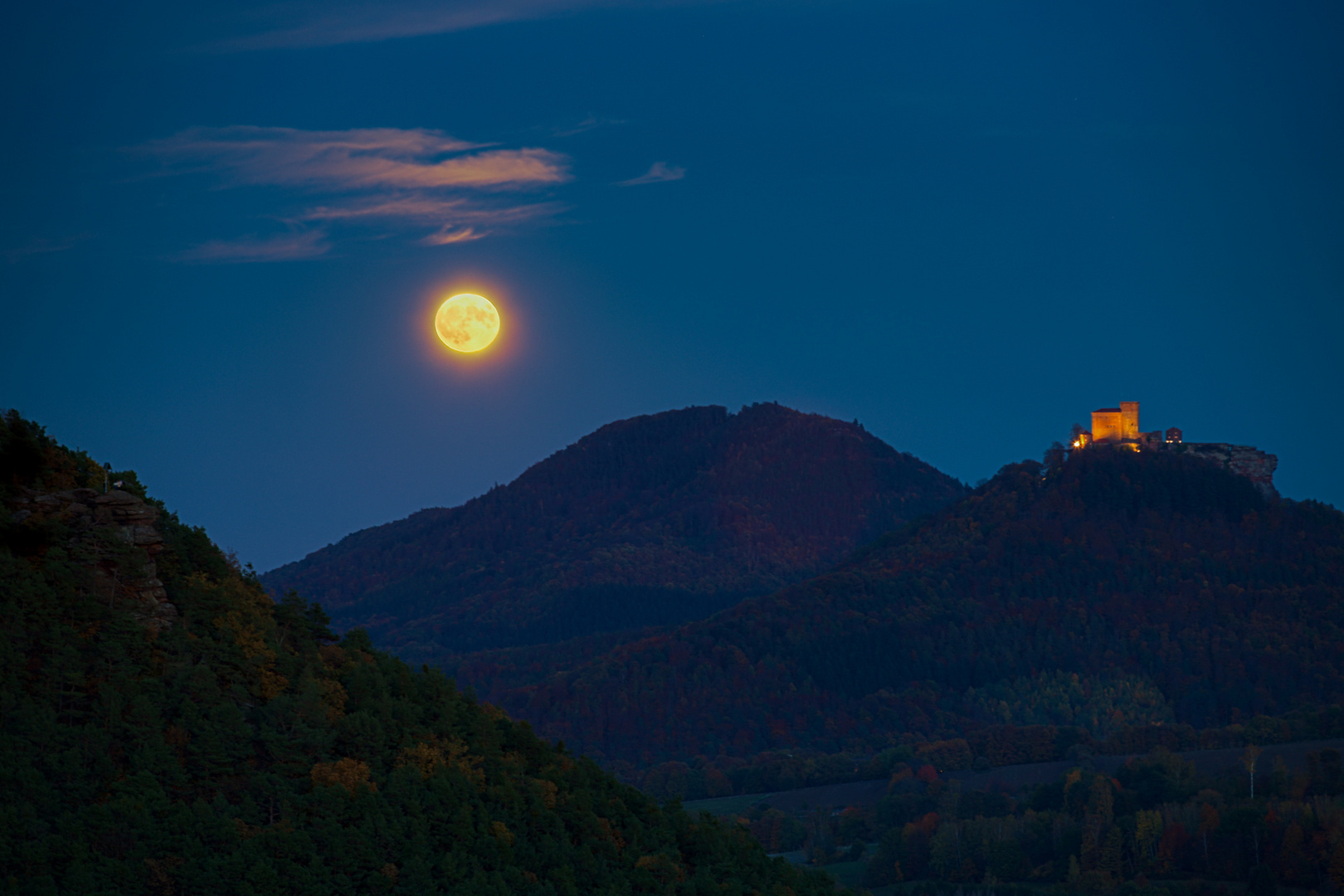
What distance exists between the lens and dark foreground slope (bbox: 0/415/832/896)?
1753 inches

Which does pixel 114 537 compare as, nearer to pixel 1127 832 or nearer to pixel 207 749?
pixel 207 749

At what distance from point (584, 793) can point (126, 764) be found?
19753 millimetres

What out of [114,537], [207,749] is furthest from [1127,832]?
[114,537]

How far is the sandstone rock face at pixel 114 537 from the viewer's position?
50000 millimetres

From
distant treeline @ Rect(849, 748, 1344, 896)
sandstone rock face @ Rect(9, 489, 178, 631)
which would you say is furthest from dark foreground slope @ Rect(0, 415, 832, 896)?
distant treeline @ Rect(849, 748, 1344, 896)

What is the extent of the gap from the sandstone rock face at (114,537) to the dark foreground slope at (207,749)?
0.24 ft

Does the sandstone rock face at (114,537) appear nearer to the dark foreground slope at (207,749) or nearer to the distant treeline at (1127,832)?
the dark foreground slope at (207,749)

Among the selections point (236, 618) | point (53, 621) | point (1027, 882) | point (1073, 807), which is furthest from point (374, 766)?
point (1073, 807)

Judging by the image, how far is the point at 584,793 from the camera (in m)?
61.3

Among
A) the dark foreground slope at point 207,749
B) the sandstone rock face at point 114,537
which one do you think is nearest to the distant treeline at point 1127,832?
the dark foreground slope at point 207,749

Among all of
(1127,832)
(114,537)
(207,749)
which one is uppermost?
(114,537)

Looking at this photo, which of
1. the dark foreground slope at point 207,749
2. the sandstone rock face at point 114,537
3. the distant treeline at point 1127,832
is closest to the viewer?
the dark foreground slope at point 207,749

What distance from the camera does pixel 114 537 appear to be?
5031 centimetres

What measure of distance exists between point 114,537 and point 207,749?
7647 mm
